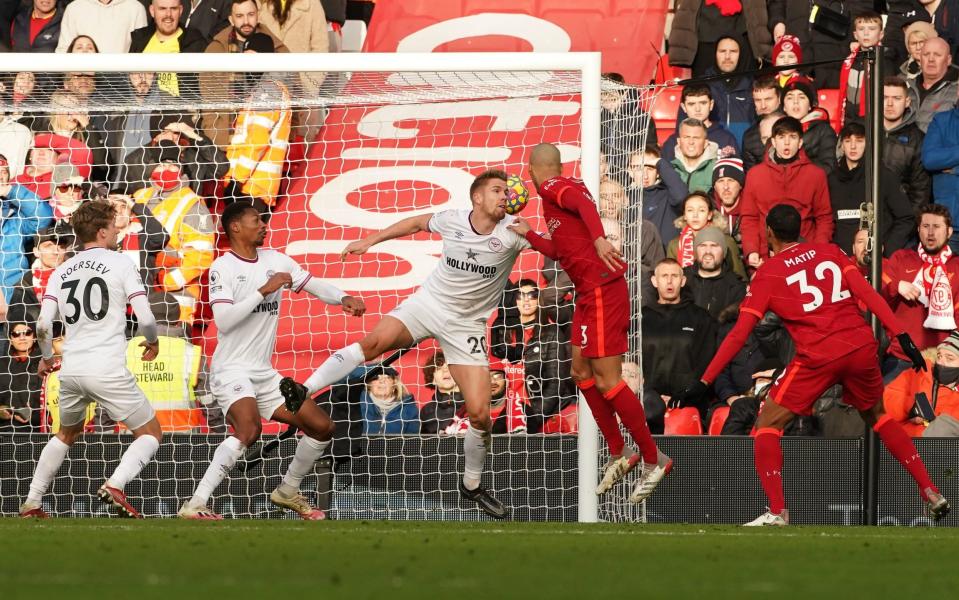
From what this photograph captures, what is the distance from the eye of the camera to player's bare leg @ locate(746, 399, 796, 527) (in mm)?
7789

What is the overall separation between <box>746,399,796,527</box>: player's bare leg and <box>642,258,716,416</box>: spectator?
204 cm

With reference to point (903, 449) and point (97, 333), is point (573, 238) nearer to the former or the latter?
point (903, 449)

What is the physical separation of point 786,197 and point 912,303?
1.22m

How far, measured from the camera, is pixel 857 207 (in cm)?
1043

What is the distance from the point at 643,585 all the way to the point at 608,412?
13.8 feet

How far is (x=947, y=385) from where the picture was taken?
967cm

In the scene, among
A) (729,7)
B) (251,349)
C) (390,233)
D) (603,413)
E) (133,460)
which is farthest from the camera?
(729,7)

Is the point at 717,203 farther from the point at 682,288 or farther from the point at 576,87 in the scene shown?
the point at 576,87

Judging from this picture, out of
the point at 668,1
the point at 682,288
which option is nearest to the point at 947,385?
the point at 682,288

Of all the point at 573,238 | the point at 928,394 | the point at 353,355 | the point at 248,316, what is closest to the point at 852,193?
the point at 928,394

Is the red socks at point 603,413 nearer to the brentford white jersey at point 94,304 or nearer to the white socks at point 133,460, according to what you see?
the white socks at point 133,460

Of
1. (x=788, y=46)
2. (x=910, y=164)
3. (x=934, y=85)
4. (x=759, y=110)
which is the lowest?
(x=910, y=164)

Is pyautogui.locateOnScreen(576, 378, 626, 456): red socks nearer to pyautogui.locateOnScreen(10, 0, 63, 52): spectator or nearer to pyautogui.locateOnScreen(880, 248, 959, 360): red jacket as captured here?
pyautogui.locateOnScreen(880, 248, 959, 360): red jacket

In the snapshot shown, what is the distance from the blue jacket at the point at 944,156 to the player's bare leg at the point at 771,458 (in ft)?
11.0
